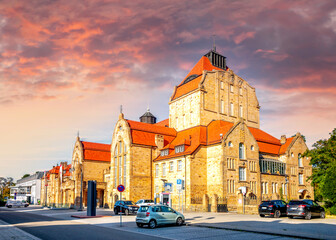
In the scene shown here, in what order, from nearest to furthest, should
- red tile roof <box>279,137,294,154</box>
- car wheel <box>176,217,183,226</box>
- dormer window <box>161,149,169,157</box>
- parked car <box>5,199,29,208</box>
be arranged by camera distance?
car wheel <box>176,217,183,226</box> → dormer window <box>161,149,169,157</box> → red tile roof <box>279,137,294,154</box> → parked car <box>5,199,29,208</box>

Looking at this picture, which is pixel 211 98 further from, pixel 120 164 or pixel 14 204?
pixel 14 204

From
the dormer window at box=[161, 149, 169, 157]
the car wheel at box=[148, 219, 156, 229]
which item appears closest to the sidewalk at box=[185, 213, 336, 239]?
the car wheel at box=[148, 219, 156, 229]

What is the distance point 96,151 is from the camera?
68.2 meters

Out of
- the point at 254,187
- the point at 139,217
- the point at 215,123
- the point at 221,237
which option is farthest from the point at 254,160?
the point at 221,237

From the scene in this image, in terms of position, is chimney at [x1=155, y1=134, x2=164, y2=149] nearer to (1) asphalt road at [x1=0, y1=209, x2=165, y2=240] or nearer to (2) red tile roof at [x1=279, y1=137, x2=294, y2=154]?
(2) red tile roof at [x1=279, y1=137, x2=294, y2=154]

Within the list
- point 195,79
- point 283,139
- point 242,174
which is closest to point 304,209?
point 242,174

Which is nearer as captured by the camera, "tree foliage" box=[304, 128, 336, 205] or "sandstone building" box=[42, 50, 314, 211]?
"tree foliage" box=[304, 128, 336, 205]

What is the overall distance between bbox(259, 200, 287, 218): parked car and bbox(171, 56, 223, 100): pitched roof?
29.5 metres

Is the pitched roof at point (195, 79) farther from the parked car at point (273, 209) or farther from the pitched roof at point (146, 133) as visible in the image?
the parked car at point (273, 209)

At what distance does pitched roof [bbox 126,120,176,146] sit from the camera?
52.8 m

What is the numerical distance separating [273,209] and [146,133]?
1154 inches

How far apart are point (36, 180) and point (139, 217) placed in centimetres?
10810

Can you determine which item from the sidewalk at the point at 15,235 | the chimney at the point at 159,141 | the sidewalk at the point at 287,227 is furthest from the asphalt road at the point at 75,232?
the chimney at the point at 159,141

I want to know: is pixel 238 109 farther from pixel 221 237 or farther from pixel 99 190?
pixel 221 237
